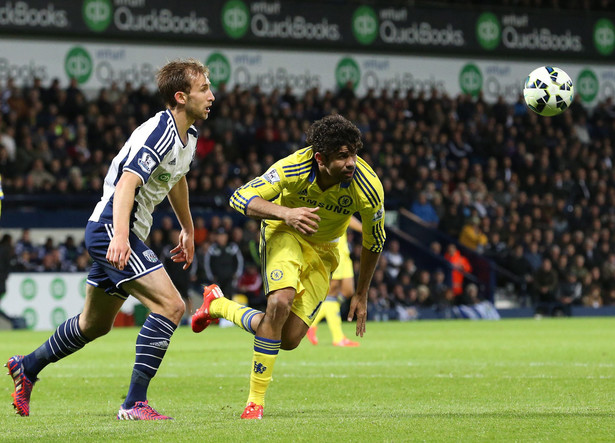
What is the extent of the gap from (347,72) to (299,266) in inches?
900

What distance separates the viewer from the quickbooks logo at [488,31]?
28.7 m

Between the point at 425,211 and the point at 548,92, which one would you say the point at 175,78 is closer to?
the point at 548,92

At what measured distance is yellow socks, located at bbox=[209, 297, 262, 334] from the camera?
7.29m

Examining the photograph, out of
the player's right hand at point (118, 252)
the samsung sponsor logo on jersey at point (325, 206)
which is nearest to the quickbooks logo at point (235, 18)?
the samsung sponsor logo on jersey at point (325, 206)

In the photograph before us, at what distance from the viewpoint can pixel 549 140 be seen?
30688mm

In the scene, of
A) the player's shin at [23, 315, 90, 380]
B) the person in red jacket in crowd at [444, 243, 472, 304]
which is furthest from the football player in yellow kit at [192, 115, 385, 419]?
the person in red jacket in crowd at [444, 243, 472, 304]

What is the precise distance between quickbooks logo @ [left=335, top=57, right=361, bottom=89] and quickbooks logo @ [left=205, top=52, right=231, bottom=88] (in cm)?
328

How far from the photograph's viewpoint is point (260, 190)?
272 inches

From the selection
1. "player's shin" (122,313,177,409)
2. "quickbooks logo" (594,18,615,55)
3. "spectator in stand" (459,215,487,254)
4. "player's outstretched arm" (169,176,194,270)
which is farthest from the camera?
"quickbooks logo" (594,18,615,55)

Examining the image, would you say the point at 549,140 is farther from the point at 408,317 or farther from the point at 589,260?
the point at 408,317

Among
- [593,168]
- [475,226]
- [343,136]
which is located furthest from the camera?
[593,168]

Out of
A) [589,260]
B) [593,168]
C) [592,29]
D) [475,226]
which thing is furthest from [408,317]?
[592,29]

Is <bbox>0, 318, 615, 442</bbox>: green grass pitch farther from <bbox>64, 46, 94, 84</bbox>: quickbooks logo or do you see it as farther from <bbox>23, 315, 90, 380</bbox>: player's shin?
<bbox>64, 46, 94, 84</bbox>: quickbooks logo

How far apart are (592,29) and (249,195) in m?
25.1
